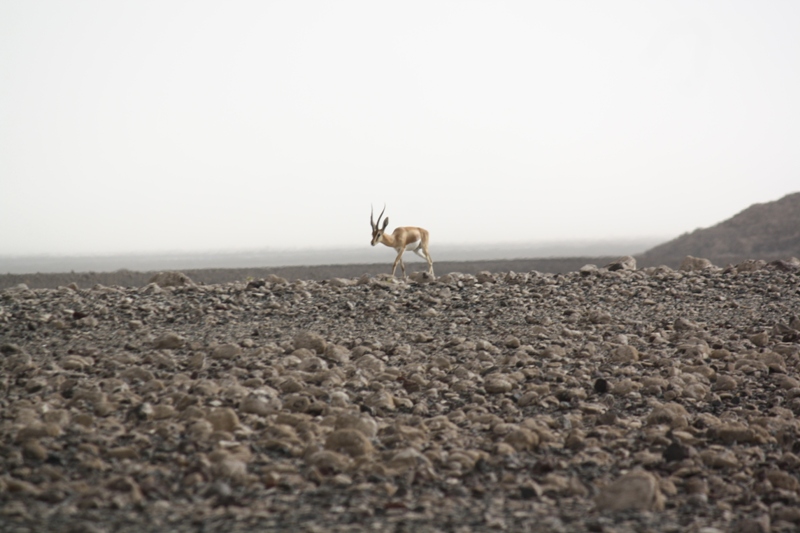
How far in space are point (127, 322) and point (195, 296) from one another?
1.51 m

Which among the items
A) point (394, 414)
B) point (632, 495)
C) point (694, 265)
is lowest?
point (632, 495)

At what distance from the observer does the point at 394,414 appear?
5.28m

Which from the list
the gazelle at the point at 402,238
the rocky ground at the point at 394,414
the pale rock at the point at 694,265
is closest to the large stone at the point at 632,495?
the rocky ground at the point at 394,414

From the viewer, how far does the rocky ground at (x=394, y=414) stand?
3.68m

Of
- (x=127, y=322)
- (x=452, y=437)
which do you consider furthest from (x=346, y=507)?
(x=127, y=322)

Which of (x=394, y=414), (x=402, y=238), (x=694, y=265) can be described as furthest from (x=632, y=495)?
(x=402, y=238)

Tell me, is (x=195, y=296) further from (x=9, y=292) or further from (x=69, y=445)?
(x=69, y=445)

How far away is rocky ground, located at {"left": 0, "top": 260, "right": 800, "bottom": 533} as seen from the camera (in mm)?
3676

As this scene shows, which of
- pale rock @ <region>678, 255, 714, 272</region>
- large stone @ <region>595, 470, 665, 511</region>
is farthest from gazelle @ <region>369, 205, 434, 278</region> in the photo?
large stone @ <region>595, 470, 665, 511</region>

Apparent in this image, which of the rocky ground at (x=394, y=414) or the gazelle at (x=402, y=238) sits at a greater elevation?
the gazelle at (x=402, y=238)

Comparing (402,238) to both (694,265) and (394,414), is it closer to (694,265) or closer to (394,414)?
(694,265)

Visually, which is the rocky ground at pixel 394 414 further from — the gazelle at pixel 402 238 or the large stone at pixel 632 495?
the gazelle at pixel 402 238

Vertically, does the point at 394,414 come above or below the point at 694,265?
below

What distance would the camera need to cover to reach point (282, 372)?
5.91 metres
